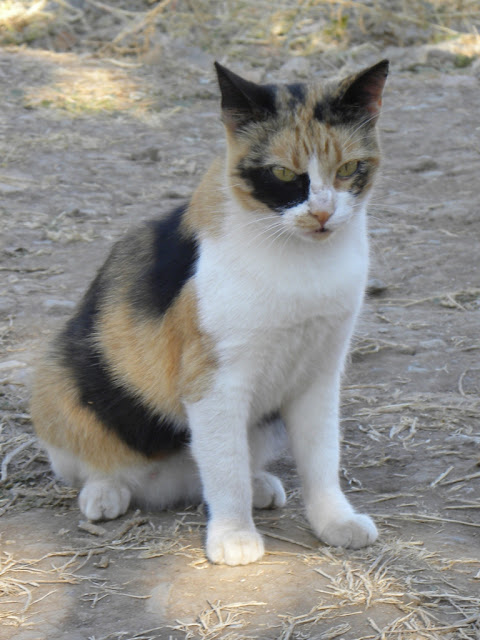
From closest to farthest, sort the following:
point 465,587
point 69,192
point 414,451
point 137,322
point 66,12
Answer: point 465,587 → point 137,322 → point 414,451 → point 69,192 → point 66,12

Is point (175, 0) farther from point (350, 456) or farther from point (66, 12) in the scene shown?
point (350, 456)

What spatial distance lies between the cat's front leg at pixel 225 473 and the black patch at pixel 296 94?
3.08 feet

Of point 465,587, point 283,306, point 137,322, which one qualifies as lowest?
point 465,587

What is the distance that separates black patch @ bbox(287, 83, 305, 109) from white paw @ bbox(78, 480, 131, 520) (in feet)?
4.91

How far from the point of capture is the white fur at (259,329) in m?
2.73

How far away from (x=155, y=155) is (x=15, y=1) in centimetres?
354

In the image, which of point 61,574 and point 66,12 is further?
point 66,12

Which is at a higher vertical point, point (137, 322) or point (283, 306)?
point (283, 306)

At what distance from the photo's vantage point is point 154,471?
3.28m

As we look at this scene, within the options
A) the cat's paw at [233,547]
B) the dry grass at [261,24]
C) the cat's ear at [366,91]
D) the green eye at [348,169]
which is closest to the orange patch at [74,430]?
the cat's paw at [233,547]

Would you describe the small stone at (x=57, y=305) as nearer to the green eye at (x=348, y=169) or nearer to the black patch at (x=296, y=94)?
the black patch at (x=296, y=94)

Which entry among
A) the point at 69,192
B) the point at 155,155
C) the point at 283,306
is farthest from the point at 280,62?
the point at 283,306

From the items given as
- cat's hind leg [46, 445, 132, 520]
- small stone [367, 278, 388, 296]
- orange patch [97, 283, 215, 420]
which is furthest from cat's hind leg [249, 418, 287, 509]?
small stone [367, 278, 388, 296]

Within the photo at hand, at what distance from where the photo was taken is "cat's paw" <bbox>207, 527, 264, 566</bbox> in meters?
2.81
